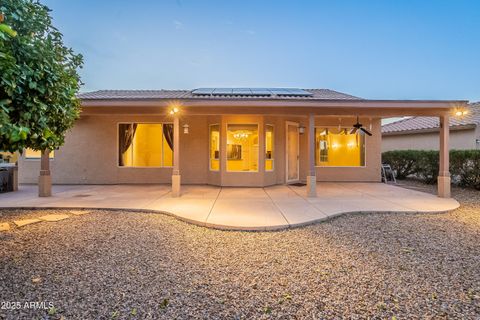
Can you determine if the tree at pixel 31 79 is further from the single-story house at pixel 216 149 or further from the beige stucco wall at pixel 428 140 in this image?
the beige stucco wall at pixel 428 140

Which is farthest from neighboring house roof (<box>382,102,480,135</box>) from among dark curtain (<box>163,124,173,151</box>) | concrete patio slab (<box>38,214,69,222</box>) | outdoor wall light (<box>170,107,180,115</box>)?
concrete patio slab (<box>38,214,69,222</box>)

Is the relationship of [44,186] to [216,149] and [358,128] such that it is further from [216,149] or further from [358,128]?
[358,128]

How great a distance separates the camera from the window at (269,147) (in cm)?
989

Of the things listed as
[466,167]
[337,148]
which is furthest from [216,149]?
[466,167]

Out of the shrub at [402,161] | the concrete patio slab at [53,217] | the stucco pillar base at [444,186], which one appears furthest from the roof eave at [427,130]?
the concrete patio slab at [53,217]

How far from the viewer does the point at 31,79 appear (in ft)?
8.77

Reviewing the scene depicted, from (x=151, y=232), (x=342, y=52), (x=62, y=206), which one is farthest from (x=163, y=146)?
(x=342, y=52)

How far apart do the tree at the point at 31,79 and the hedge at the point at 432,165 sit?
480 inches

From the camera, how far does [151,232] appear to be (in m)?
4.51

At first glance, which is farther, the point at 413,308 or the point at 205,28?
the point at 205,28

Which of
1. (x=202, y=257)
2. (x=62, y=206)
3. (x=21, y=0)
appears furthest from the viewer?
(x=62, y=206)

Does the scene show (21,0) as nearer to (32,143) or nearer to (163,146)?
(32,143)

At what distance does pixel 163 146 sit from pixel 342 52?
554 inches

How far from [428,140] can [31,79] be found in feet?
56.4
